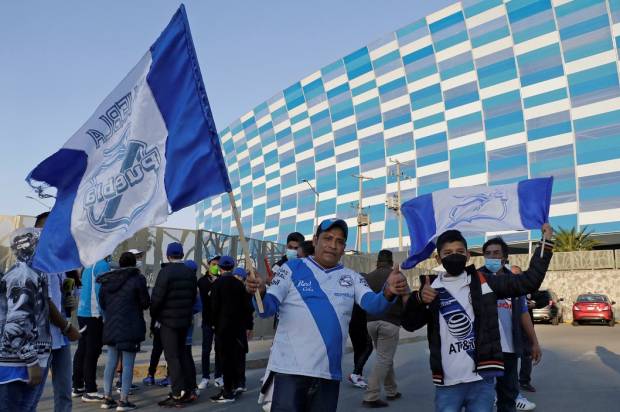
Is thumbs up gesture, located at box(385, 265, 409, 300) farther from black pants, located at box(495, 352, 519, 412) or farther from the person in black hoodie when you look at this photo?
the person in black hoodie

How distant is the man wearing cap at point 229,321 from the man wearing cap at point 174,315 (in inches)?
19.0

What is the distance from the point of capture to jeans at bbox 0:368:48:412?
351 cm

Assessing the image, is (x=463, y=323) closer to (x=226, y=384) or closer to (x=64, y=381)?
(x=64, y=381)

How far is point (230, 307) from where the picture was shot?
7.58 metres

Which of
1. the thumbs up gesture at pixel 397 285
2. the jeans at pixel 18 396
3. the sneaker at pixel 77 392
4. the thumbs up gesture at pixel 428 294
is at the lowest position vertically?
the sneaker at pixel 77 392

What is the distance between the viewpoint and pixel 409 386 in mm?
8578

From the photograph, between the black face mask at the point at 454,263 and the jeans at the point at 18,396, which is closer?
the jeans at the point at 18,396

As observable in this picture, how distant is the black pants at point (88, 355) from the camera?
289 inches

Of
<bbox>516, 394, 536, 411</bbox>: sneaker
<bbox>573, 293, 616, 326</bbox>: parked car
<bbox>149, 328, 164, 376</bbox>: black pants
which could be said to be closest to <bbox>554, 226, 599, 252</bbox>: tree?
<bbox>573, 293, 616, 326</bbox>: parked car

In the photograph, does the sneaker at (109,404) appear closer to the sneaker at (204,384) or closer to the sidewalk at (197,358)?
the sneaker at (204,384)

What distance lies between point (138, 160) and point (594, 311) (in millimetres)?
24826

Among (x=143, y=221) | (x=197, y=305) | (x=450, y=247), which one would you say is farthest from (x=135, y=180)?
(x=197, y=305)

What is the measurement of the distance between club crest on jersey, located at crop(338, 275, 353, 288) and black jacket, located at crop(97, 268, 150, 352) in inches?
161

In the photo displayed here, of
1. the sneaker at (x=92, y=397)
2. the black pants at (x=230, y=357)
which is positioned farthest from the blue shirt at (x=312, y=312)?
the sneaker at (x=92, y=397)
